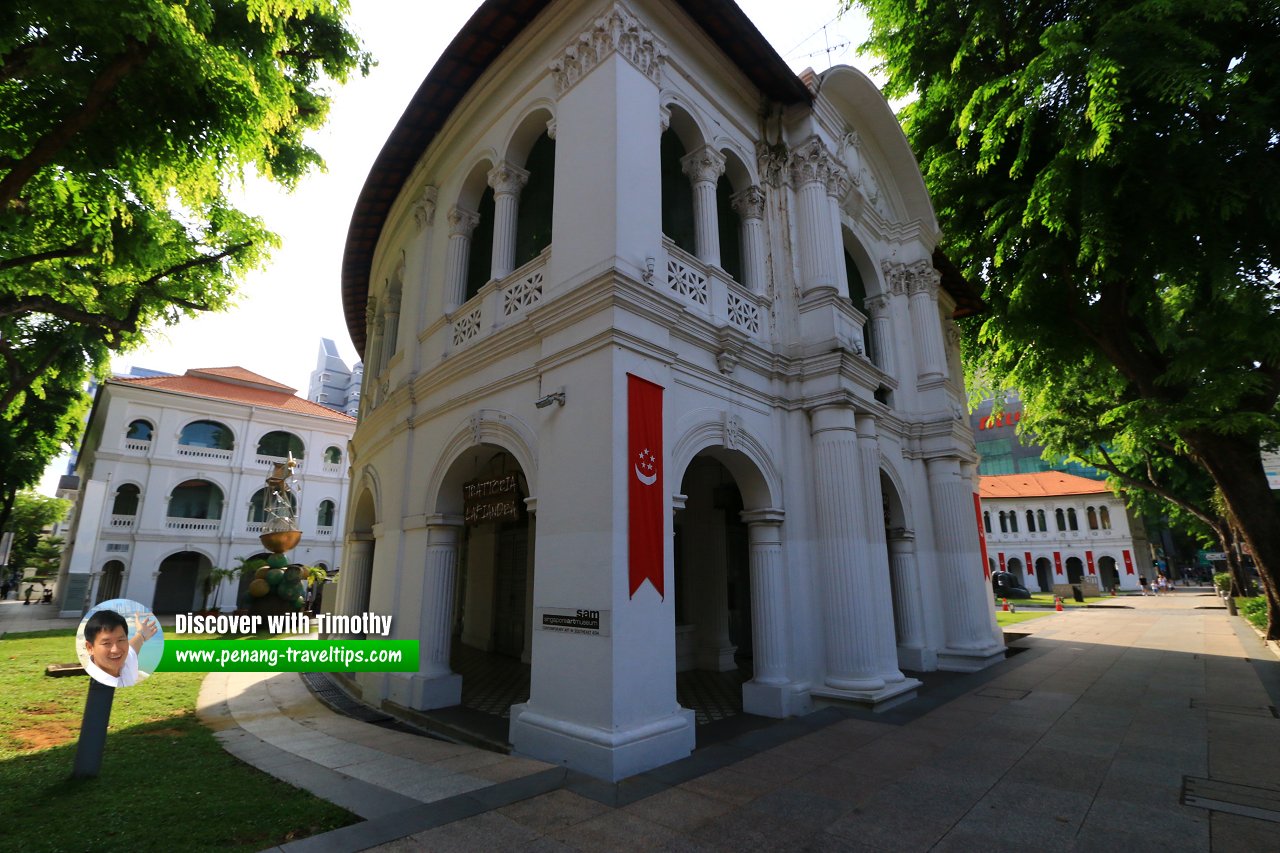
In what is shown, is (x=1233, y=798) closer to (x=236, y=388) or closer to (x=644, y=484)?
(x=644, y=484)

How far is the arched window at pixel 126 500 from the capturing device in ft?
97.2

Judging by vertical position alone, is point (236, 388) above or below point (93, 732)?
above

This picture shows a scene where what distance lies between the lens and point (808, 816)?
4.66m

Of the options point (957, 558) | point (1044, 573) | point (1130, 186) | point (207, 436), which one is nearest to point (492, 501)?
point (957, 558)

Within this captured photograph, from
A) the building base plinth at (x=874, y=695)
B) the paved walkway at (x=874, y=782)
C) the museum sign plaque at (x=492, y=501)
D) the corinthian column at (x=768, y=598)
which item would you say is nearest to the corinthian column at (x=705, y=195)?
the corinthian column at (x=768, y=598)

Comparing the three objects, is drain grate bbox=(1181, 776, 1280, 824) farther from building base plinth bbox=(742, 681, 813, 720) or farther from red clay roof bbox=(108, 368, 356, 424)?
red clay roof bbox=(108, 368, 356, 424)

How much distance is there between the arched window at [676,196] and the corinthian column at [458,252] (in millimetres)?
3774

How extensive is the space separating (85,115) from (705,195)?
24.3 feet

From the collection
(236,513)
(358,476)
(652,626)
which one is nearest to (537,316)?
(652,626)

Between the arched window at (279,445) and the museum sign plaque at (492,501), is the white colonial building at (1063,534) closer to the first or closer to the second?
the museum sign plaque at (492,501)

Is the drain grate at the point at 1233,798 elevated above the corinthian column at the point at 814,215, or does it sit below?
below

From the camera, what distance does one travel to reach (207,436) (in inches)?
1284

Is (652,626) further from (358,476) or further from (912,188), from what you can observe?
(912,188)

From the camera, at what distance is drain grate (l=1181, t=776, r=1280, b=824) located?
15.2 feet
